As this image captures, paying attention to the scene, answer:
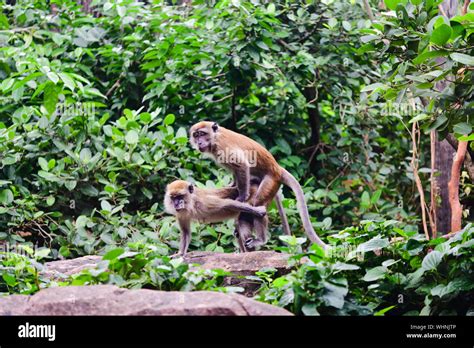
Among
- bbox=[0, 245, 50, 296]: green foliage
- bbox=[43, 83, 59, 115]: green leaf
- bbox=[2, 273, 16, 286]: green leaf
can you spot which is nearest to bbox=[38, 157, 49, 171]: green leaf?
bbox=[43, 83, 59, 115]: green leaf

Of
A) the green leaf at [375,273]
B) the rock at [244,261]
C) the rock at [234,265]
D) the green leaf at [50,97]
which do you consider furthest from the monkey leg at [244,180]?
the green leaf at [50,97]

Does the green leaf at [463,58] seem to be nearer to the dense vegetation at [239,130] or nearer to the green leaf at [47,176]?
the dense vegetation at [239,130]

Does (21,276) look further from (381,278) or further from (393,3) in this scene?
(393,3)

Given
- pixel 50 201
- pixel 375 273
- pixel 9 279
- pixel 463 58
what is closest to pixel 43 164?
pixel 50 201

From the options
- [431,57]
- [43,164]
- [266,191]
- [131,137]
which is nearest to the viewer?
[431,57]

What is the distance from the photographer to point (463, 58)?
603cm

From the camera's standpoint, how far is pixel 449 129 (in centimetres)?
701

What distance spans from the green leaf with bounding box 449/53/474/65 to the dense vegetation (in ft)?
0.06

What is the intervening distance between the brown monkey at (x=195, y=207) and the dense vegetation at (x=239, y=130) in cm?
39

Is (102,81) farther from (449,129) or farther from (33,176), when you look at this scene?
(449,129)

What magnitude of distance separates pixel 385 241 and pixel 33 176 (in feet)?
18.3

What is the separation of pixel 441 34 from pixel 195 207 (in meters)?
3.69
